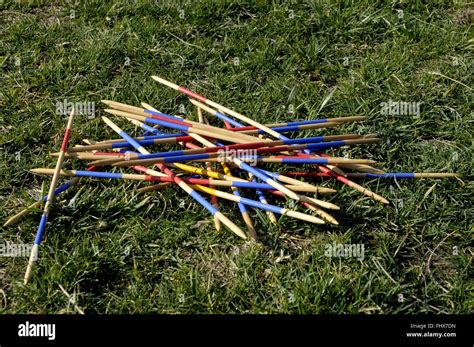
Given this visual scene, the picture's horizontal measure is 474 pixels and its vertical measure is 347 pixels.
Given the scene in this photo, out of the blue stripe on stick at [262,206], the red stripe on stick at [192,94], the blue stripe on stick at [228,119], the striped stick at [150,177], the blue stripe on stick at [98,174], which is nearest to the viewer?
the blue stripe on stick at [262,206]

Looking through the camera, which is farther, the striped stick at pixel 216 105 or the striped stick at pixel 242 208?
the striped stick at pixel 216 105

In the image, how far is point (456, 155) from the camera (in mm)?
3576

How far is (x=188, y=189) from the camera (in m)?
3.13

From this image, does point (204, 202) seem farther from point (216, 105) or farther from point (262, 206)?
point (216, 105)

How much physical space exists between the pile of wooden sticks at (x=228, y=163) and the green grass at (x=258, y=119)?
0.29 ft

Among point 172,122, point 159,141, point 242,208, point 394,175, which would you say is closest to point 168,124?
point 172,122

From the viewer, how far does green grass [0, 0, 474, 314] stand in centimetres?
290

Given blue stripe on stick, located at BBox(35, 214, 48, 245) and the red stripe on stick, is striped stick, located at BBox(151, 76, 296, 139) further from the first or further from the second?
blue stripe on stick, located at BBox(35, 214, 48, 245)

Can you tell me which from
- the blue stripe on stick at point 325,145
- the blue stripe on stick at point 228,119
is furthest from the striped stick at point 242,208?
the blue stripe on stick at point 325,145

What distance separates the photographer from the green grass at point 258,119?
290 cm

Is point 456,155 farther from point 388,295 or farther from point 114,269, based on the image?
point 114,269

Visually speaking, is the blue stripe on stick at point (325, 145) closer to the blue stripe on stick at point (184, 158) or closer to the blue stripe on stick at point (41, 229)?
the blue stripe on stick at point (184, 158)

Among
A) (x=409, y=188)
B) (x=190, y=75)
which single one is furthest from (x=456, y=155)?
(x=190, y=75)

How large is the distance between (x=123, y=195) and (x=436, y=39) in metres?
2.52
